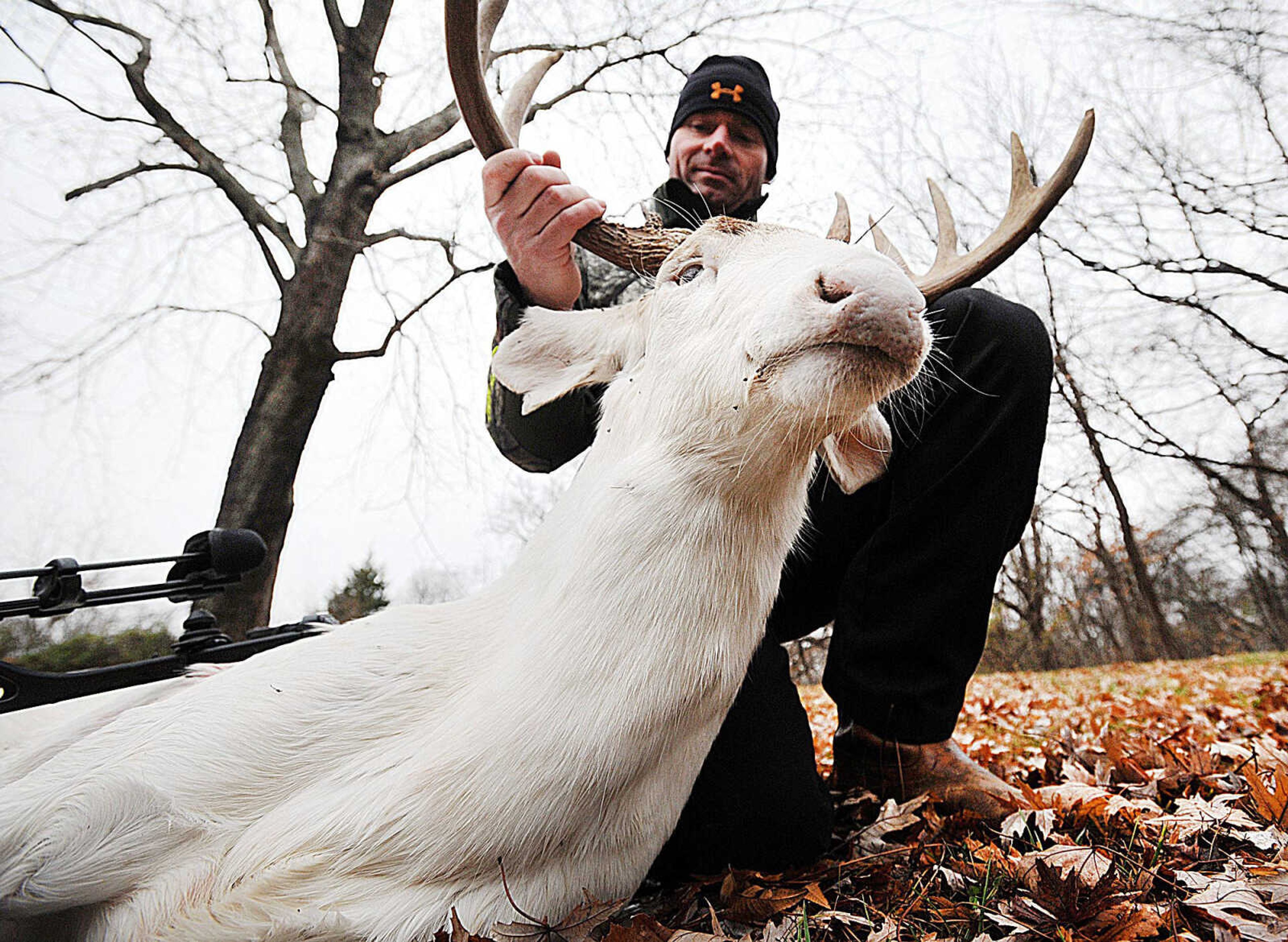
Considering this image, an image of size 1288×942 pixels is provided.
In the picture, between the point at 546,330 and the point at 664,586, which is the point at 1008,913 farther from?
the point at 546,330

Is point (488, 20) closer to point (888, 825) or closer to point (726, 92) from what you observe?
point (726, 92)

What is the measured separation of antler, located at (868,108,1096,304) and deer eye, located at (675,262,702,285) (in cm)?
60

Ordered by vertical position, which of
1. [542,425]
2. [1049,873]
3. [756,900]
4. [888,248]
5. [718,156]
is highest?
[718,156]

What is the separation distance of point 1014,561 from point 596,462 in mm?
16132

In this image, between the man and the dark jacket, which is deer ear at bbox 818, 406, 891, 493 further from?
the dark jacket

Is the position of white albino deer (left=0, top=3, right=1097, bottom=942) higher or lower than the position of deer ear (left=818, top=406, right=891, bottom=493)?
lower

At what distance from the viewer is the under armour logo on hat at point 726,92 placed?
10.9 feet

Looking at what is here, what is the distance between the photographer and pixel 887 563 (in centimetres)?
248

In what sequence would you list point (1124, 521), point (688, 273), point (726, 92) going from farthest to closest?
point (1124, 521) → point (726, 92) → point (688, 273)

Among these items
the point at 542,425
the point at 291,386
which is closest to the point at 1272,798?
the point at 542,425

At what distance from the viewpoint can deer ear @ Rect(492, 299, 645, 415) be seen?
2.01 metres

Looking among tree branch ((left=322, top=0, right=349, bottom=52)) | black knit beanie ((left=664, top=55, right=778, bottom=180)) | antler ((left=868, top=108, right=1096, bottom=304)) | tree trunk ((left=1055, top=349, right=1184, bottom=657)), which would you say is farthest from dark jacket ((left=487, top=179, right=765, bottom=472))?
tree trunk ((left=1055, top=349, right=1184, bottom=657))

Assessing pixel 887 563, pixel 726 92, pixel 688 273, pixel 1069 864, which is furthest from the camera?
pixel 726 92

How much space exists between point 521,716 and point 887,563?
1.41 meters
